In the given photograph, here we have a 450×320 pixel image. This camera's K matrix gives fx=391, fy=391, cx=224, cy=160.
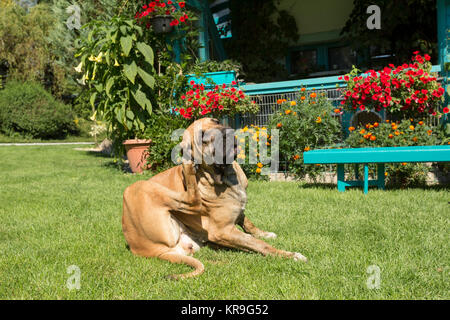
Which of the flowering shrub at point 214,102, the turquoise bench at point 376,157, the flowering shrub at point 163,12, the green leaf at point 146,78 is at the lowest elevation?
the turquoise bench at point 376,157

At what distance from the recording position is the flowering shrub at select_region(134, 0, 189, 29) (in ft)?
22.5

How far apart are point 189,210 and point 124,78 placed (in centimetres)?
451

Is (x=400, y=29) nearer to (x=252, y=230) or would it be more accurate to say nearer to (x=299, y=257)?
(x=252, y=230)

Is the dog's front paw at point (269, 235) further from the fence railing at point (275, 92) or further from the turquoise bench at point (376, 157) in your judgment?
the fence railing at point (275, 92)

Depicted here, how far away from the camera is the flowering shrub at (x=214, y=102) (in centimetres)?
642

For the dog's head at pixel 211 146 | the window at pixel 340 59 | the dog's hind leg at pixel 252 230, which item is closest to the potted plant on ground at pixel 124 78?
the dog's hind leg at pixel 252 230

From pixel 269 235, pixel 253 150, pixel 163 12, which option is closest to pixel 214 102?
pixel 253 150

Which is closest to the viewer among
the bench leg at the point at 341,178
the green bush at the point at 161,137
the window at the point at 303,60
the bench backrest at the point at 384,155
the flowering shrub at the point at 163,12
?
the bench backrest at the point at 384,155

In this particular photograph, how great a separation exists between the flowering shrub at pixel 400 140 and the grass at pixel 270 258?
1.48 ft

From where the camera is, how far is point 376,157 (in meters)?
4.79

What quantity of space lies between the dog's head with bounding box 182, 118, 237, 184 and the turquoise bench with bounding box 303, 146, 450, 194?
274cm

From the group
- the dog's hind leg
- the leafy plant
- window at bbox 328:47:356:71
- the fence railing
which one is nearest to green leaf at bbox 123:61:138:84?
the leafy plant

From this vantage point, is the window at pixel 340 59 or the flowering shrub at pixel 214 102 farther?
the window at pixel 340 59

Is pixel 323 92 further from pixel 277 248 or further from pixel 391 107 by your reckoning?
pixel 277 248
